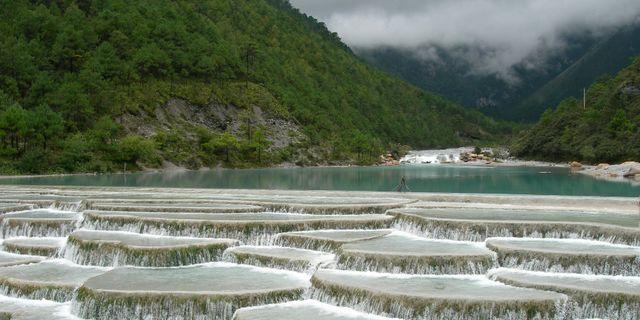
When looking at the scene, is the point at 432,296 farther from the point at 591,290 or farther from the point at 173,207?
the point at 173,207

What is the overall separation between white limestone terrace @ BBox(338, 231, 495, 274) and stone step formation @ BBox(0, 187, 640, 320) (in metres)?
0.04

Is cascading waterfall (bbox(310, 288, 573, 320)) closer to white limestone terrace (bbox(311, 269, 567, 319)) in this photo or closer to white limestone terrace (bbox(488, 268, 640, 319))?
white limestone terrace (bbox(311, 269, 567, 319))

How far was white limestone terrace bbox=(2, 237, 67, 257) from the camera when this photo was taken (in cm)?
2262

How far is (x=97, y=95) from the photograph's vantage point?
93.9m

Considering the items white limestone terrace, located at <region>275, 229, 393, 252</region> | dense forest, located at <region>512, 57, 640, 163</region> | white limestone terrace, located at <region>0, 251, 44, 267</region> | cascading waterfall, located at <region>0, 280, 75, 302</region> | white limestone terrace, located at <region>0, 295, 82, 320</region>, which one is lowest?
white limestone terrace, located at <region>0, 295, 82, 320</region>

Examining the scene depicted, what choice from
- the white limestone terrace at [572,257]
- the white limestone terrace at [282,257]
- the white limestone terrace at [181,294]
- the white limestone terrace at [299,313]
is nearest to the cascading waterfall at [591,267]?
the white limestone terrace at [572,257]

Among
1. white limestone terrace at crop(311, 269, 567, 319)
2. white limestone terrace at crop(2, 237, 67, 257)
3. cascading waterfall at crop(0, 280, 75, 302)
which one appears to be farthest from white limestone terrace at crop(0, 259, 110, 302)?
white limestone terrace at crop(311, 269, 567, 319)

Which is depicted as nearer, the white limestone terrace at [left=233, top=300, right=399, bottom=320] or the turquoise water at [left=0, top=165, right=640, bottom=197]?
the white limestone terrace at [left=233, top=300, right=399, bottom=320]

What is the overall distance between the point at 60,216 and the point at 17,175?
4051 cm

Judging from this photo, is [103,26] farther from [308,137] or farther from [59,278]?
[59,278]

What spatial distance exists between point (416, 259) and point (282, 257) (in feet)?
13.9

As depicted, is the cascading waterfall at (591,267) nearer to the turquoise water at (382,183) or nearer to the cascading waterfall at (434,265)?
the cascading waterfall at (434,265)

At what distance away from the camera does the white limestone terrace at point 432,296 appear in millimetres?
14039

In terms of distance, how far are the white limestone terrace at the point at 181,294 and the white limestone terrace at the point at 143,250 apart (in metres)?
1.76
